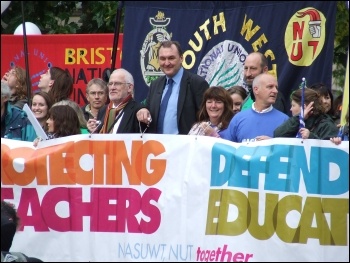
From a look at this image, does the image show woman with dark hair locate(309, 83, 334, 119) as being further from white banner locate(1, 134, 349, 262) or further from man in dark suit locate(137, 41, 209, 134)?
white banner locate(1, 134, 349, 262)

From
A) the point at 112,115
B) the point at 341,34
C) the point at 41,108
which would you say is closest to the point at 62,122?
the point at 112,115

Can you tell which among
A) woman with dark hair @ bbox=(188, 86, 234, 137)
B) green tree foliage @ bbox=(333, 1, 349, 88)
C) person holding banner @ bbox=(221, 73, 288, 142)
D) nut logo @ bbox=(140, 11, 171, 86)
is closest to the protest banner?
nut logo @ bbox=(140, 11, 171, 86)

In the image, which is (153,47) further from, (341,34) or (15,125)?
(341,34)

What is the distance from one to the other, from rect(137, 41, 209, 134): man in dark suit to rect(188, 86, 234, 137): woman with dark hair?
0.20 m

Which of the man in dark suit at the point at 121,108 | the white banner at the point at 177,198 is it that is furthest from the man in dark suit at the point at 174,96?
the white banner at the point at 177,198

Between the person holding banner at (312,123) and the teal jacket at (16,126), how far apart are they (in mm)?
2304

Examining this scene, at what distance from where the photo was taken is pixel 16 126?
1073 centimetres

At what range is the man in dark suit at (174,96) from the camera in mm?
10586

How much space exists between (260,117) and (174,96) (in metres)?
0.91

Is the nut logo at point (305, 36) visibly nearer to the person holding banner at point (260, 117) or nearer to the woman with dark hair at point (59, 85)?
the person holding banner at point (260, 117)

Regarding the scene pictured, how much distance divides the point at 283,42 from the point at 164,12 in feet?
4.07

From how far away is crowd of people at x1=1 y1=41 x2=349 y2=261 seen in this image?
10.0m

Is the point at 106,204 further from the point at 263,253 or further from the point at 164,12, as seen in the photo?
the point at 164,12


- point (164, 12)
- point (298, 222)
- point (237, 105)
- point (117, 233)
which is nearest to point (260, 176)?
point (298, 222)
